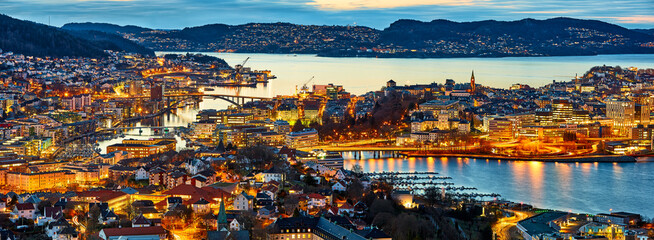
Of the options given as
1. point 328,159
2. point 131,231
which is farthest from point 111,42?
point 131,231

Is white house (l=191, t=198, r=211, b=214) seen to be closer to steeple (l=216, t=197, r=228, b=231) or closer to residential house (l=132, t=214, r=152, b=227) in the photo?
residential house (l=132, t=214, r=152, b=227)

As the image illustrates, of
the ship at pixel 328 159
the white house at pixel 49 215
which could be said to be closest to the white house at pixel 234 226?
the white house at pixel 49 215

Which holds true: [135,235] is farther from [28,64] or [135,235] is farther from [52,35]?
[52,35]

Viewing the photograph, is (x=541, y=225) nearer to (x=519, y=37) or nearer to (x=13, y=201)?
(x=13, y=201)

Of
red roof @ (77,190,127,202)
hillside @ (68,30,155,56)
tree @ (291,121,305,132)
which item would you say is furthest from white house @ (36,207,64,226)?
hillside @ (68,30,155,56)

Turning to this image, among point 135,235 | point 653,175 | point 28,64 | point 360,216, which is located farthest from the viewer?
point 28,64

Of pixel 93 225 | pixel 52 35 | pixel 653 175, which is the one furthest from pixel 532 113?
pixel 52 35
